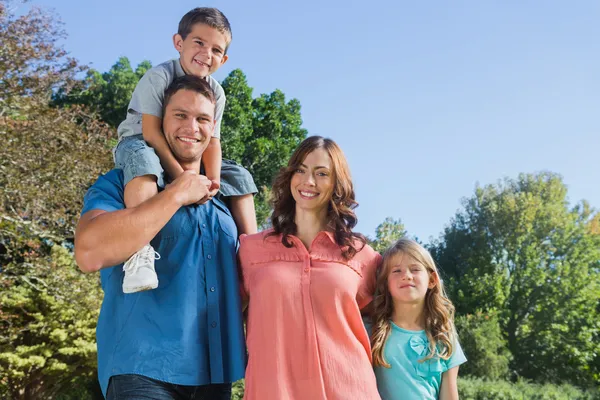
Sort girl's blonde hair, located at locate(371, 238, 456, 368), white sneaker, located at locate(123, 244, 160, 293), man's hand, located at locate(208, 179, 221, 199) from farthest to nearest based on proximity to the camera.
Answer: girl's blonde hair, located at locate(371, 238, 456, 368), man's hand, located at locate(208, 179, 221, 199), white sneaker, located at locate(123, 244, 160, 293)

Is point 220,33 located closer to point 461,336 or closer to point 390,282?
point 390,282

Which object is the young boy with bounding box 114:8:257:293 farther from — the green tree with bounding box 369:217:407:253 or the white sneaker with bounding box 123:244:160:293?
the green tree with bounding box 369:217:407:253

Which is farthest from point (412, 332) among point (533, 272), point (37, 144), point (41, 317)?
point (533, 272)

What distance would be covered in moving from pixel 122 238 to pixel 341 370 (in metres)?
1.04

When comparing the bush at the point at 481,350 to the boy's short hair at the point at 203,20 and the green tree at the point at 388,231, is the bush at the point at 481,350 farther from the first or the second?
the boy's short hair at the point at 203,20

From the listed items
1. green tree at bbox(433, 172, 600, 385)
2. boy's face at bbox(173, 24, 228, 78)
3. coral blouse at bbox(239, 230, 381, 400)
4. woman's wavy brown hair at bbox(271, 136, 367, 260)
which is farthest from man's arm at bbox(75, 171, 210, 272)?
green tree at bbox(433, 172, 600, 385)

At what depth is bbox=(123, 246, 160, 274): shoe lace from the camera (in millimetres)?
2422

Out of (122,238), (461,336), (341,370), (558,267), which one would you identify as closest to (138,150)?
(122,238)

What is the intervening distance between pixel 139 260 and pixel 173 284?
0.21 meters

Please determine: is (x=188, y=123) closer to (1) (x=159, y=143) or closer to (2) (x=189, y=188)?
(1) (x=159, y=143)

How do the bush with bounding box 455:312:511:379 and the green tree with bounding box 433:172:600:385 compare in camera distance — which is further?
the green tree with bounding box 433:172:600:385

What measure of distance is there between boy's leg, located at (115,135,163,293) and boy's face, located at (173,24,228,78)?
1.77ft

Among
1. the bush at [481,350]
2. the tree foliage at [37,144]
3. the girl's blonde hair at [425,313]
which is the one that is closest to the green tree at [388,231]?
the bush at [481,350]

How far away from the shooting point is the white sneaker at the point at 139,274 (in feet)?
7.84
